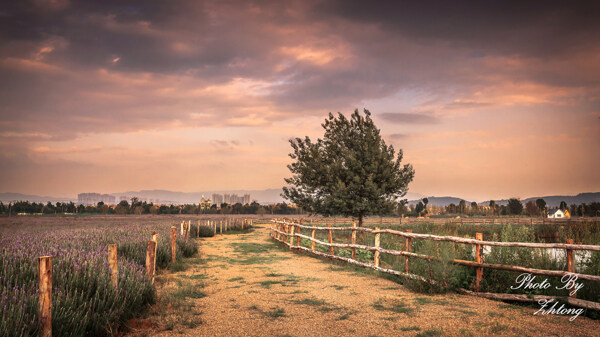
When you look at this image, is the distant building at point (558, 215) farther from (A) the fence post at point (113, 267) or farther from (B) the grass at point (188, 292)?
(A) the fence post at point (113, 267)

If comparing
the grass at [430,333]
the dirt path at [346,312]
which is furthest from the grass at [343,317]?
the grass at [430,333]

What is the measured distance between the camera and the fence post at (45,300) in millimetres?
4758

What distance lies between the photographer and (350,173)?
77.6ft

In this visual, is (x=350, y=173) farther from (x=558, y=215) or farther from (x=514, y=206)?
(x=514, y=206)

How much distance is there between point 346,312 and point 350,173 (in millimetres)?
16792

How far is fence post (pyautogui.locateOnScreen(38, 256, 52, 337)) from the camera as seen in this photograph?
476cm

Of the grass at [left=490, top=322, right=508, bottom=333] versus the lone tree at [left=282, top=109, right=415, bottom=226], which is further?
the lone tree at [left=282, top=109, right=415, bottom=226]

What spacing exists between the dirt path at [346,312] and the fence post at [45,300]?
68.5 inches

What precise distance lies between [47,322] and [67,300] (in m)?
0.55

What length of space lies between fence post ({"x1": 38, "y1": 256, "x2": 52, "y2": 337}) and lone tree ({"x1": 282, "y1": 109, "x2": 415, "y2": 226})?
19208mm

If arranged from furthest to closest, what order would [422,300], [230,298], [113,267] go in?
1. [230,298]
2. [422,300]
3. [113,267]

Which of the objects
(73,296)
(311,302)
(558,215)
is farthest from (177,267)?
(558,215)

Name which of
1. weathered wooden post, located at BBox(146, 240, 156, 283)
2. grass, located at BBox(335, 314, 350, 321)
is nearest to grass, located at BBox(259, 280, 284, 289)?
weathered wooden post, located at BBox(146, 240, 156, 283)

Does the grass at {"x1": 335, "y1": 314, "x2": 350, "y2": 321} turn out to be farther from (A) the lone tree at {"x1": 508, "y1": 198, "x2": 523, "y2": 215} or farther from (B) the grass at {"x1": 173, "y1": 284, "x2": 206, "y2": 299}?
(A) the lone tree at {"x1": 508, "y1": 198, "x2": 523, "y2": 215}
